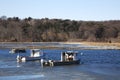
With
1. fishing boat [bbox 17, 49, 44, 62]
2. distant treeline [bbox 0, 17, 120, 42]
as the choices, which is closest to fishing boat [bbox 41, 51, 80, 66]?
fishing boat [bbox 17, 49, 44, 62]

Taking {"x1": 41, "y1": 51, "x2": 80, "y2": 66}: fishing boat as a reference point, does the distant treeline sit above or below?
above

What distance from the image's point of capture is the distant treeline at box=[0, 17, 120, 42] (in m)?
170

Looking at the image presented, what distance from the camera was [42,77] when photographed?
4109cm

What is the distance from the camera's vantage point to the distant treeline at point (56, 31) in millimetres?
169625

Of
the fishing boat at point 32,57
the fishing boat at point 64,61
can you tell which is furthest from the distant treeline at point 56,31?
the fishing boat at point 64,61

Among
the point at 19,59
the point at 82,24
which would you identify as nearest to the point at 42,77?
the point at 19,59

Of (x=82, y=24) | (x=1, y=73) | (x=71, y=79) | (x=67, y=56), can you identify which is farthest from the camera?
(x=82, y=24)

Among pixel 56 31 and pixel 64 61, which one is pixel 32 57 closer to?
pixel 64 61

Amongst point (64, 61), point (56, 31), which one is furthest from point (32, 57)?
point (56, 31)

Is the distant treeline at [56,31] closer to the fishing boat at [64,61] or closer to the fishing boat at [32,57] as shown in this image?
the fishing boat at [32,57]

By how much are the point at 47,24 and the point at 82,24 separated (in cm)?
1815

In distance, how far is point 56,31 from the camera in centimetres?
18038

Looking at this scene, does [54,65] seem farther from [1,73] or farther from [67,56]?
[1,73]

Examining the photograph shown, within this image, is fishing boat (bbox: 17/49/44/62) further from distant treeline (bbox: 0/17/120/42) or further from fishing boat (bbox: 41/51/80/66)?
distant treeline (bbox: 0/17/120/42)
